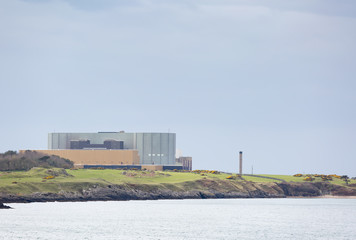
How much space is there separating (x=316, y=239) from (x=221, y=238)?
→ 12774 millimetres

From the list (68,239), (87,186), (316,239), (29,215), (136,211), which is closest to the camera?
(68,239)

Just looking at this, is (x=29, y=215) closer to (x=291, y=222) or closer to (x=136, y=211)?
(x=136, y=211)

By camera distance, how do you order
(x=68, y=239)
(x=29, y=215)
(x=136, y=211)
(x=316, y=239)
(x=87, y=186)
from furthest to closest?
1. (x=87, y=186)
2. (x=136, y=211)
3. (x=29, y=215)
4. (x=316, y=239)
5. (x=68, y=239)

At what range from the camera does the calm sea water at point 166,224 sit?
106 metres

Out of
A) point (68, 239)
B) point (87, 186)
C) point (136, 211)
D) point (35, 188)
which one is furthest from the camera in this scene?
point (87, 186)

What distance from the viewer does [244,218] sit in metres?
140

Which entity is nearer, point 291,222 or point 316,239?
point 316,239

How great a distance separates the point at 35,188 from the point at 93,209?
75.3ft

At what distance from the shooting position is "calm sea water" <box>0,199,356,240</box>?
10562 centimetres

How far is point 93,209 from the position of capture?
155750 mm

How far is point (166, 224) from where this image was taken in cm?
12319

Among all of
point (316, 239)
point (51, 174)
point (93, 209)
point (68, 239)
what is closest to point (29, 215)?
point (93, 209)

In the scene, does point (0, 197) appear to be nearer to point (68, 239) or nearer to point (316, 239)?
point (68, 239)

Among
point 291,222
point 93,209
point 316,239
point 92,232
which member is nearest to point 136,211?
point 93,209
